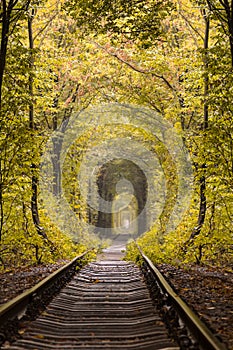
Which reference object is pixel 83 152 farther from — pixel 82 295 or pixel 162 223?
pixel 82 295

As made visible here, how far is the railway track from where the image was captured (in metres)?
5.22

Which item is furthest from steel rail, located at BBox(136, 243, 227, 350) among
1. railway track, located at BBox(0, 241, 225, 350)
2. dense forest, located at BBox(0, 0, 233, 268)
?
dense forest, located at BBox(0, 0, 233, 268)

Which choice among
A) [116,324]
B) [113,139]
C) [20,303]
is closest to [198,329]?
[116,324]

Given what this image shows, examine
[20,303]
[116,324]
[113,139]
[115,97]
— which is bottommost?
[116,324]

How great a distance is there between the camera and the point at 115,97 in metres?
28.0

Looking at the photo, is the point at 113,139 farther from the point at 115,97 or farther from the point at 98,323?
the point at 98,323

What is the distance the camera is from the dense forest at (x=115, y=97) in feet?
41.2

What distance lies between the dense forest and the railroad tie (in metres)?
4.57

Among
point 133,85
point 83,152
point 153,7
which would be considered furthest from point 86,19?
point 83,152

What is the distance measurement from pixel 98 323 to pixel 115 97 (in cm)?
2234

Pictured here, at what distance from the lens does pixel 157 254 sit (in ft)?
62.1

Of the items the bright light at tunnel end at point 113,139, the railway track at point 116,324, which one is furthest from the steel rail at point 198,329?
the bright light at tunnel end at point 113,139

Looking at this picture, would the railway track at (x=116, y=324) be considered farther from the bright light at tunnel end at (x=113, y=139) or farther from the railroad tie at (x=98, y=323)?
the bright light at tunnel end at (x=113, y=139)

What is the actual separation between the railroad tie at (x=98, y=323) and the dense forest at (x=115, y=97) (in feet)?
15.0
